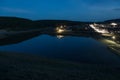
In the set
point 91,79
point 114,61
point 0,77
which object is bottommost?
point 114,61

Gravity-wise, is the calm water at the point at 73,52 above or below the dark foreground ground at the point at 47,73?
below

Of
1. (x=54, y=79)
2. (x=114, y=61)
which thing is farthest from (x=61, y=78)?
(x=114, y=61)

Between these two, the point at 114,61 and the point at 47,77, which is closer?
the point at 47,77

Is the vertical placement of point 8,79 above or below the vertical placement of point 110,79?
above

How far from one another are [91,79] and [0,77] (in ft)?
21.0

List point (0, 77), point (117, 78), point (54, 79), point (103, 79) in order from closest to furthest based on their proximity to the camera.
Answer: point (0, 77) < point (54, 79) < point (103, 79) < point (117, 78)

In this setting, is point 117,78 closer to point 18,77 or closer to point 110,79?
point 110,79

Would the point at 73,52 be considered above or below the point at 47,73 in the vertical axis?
below

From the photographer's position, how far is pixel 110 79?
18.7 metres

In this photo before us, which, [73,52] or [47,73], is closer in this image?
[47,73]

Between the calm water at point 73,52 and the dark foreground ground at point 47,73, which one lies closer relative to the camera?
the dark foreground ground at point 47,73

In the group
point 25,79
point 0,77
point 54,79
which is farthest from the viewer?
point 54,79

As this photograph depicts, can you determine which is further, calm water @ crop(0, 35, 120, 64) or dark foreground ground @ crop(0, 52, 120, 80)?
calm water @ crop(0, 35, 120, 64)

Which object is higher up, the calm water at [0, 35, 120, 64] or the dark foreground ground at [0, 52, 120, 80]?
the dark foreground ground at [0, 52, 120, 80]
